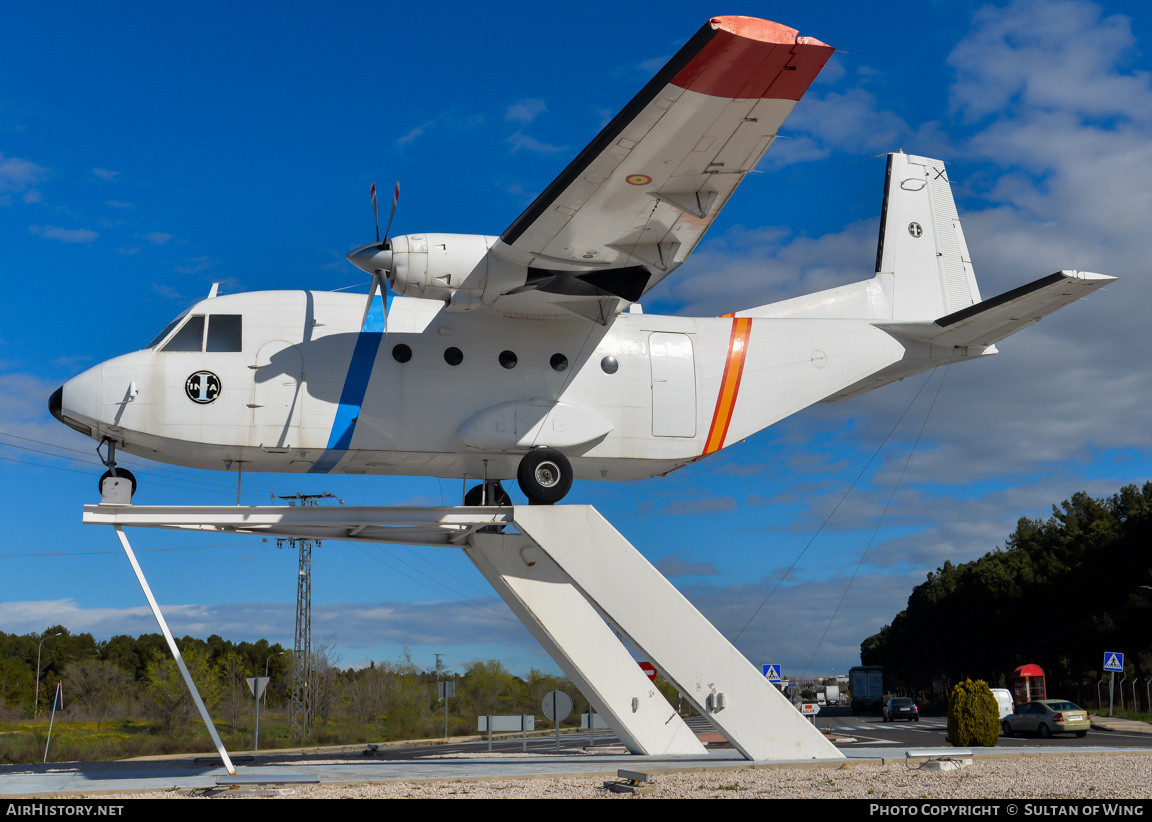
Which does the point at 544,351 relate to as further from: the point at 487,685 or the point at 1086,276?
the point at 487,685

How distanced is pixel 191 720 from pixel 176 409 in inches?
1555

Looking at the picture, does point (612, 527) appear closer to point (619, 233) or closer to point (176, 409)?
point (619, 233)

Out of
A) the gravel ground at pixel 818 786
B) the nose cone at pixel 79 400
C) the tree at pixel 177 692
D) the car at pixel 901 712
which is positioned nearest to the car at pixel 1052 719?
the car at pixel 901 712

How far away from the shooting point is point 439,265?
482 inches

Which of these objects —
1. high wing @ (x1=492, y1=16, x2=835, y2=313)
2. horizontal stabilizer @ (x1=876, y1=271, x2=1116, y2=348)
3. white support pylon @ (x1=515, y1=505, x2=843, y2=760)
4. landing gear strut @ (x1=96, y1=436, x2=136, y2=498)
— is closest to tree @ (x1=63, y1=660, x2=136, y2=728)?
landing gear strut @ (x1=96, y1=436, x2=136, y2=498)

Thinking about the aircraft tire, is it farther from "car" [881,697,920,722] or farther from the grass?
"car" [881,697,920,722]

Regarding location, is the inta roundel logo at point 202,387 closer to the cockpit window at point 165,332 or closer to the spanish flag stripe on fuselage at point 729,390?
the cockpit window at point 165,332

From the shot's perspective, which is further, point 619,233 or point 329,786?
point 619,233

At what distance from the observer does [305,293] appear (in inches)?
543

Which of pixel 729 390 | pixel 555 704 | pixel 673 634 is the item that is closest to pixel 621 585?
pixel 673 634

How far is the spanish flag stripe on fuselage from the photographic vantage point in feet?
48.7

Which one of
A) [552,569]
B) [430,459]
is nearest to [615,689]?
[552,569]

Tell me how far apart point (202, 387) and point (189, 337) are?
83 cm

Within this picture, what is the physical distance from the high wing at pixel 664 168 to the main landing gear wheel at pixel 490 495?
121 inches
